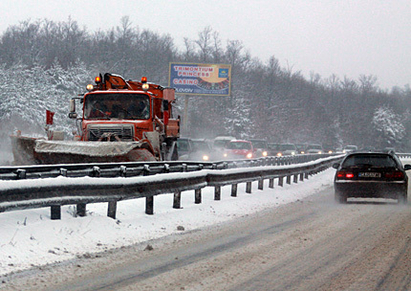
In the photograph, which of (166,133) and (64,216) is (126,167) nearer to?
(64,216)

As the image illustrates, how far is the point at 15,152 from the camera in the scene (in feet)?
55.2

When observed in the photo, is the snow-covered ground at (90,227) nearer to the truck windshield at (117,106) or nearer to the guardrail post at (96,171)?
the guardrail post at (96,171)

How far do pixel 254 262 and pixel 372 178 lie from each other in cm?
866

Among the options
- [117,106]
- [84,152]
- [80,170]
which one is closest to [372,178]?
[84,152]

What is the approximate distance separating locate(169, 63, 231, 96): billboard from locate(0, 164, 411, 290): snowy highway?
4187 centimetres

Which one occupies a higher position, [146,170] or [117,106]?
[117,106]

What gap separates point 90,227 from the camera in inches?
352

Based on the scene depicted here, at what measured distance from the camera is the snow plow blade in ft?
49.1

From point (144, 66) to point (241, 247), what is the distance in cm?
8618

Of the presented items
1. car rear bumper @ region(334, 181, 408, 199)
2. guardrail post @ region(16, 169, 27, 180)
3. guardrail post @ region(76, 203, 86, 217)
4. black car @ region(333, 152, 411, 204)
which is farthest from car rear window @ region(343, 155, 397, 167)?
guardrail post @ region(16, 169, 27, 180)

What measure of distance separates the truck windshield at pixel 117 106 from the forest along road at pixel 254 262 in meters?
7.01

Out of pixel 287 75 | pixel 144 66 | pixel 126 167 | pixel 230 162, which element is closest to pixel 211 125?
pixel 144 66

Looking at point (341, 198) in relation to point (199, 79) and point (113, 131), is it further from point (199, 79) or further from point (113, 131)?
point (199, 79)

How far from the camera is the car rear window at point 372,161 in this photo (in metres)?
15.3
